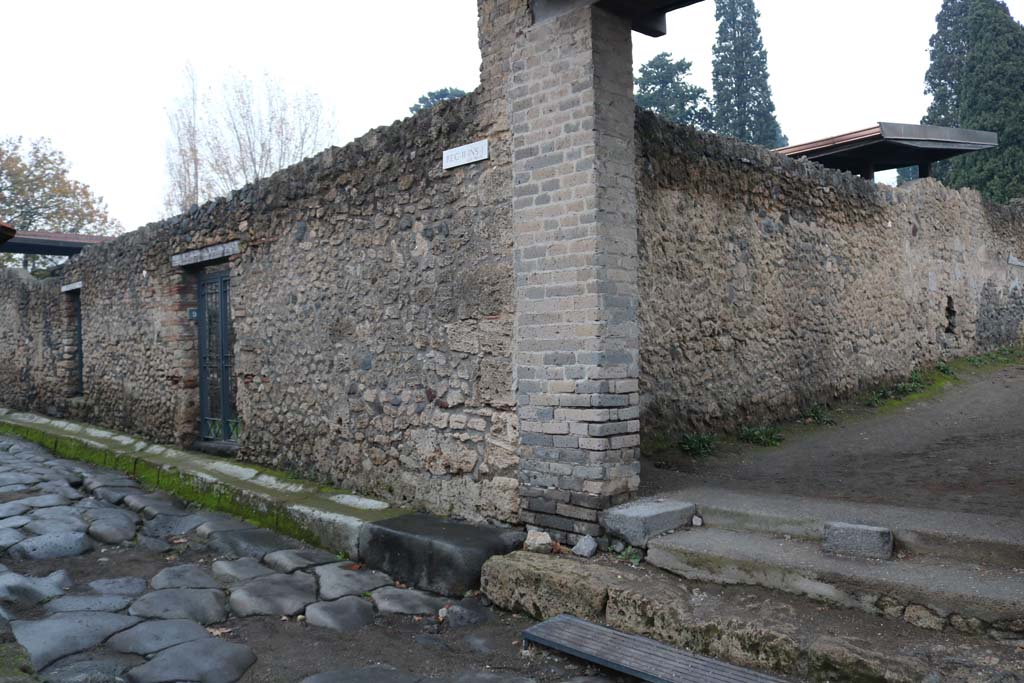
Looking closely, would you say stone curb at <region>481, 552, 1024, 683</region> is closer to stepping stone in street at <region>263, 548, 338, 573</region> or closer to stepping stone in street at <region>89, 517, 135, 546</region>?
stepping stone in street at <region>263, 548, 338, 573</region>

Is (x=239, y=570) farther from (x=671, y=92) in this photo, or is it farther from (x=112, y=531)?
(x=671, y=92)

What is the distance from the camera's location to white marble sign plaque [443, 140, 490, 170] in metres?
4.68

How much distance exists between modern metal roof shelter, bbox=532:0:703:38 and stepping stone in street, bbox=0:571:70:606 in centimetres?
420

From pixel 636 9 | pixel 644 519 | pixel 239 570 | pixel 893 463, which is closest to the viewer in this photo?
pixel 644 519

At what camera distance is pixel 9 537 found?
5145 millimetres

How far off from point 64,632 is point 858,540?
366cm

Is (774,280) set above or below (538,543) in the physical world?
above

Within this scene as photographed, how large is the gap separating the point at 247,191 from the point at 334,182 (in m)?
1.45

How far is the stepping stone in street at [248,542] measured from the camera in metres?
5.05

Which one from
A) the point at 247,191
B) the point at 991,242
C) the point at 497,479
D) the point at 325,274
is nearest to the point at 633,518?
the point at 497,479

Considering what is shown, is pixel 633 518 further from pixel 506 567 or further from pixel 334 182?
pixel 334 182

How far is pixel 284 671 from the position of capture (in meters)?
3.34

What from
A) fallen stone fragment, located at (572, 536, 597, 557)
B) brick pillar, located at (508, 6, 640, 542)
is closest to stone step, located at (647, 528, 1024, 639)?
fallen stone fragment, located at (572, 536, 597, 557)

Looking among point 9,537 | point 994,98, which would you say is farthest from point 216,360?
point 994,98
